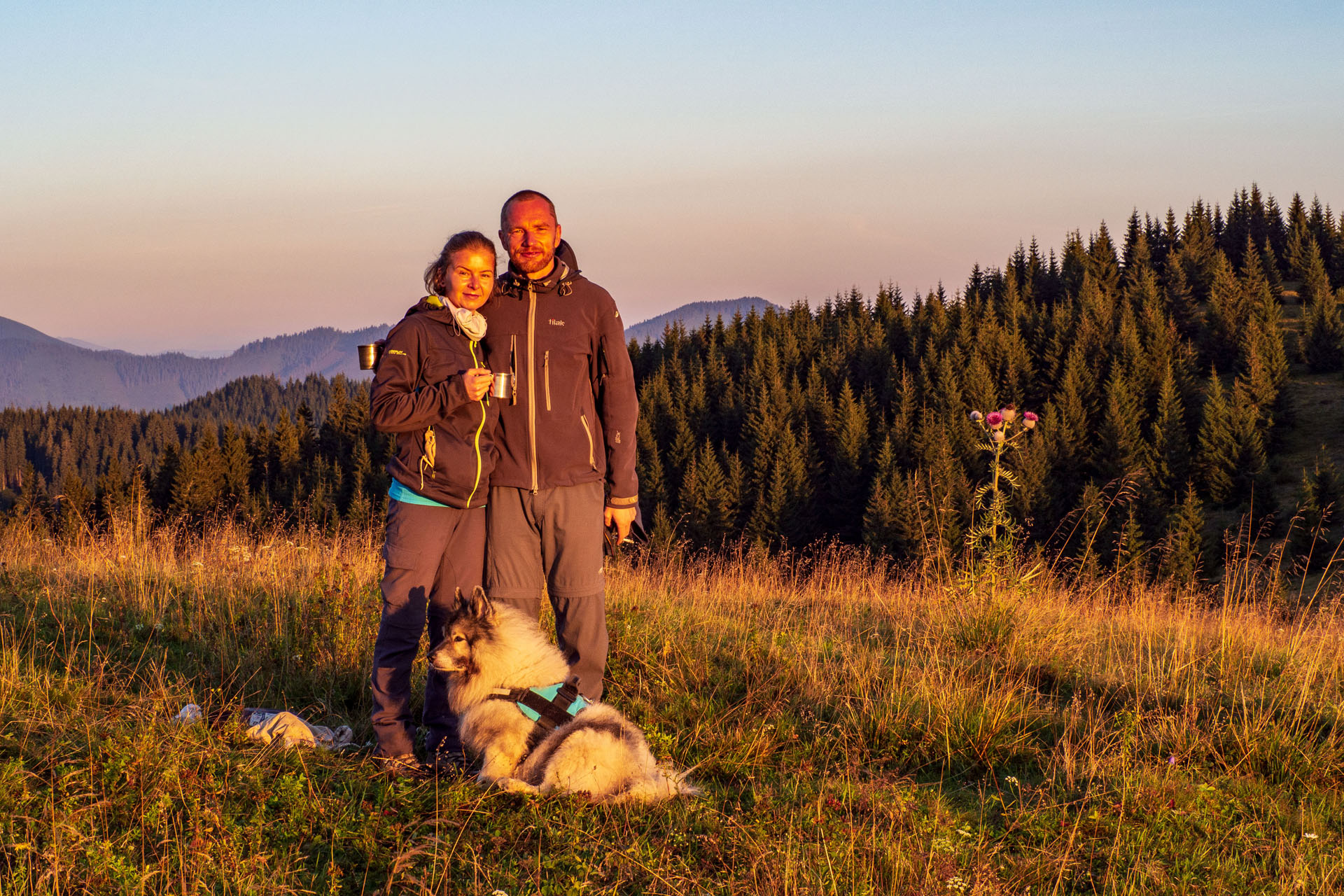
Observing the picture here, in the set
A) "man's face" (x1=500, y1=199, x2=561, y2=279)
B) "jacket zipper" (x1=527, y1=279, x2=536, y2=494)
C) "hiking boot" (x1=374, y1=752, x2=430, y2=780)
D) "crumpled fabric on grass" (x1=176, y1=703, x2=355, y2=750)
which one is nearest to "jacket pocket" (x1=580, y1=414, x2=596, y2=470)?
"jacket zipper" (x1=527, y1=279, x2=536, y2=494)

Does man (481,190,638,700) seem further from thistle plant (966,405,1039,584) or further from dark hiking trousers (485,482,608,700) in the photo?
thistle plant (966,405,1039,584)

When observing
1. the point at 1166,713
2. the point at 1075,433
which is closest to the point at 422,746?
the point at 1166,713

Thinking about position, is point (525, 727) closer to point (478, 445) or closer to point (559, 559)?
point (559, 559)

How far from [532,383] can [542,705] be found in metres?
1.54

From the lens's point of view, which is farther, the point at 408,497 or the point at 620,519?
the point at 620,519

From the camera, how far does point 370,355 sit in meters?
4.24

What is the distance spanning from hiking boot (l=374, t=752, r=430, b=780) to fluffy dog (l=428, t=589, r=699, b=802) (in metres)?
0.28

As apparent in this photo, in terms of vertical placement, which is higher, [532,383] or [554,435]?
[532,383]

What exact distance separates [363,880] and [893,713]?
2953mm

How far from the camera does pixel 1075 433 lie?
167ft

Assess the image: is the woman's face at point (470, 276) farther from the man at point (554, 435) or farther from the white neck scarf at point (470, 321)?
the man at point (554, 435)

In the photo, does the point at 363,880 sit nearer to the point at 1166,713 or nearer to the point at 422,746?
the point at 422,746

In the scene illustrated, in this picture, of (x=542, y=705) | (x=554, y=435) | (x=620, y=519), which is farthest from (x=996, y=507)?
(x=542, y=705)

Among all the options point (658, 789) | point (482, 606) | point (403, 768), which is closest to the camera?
point (658, 789)
